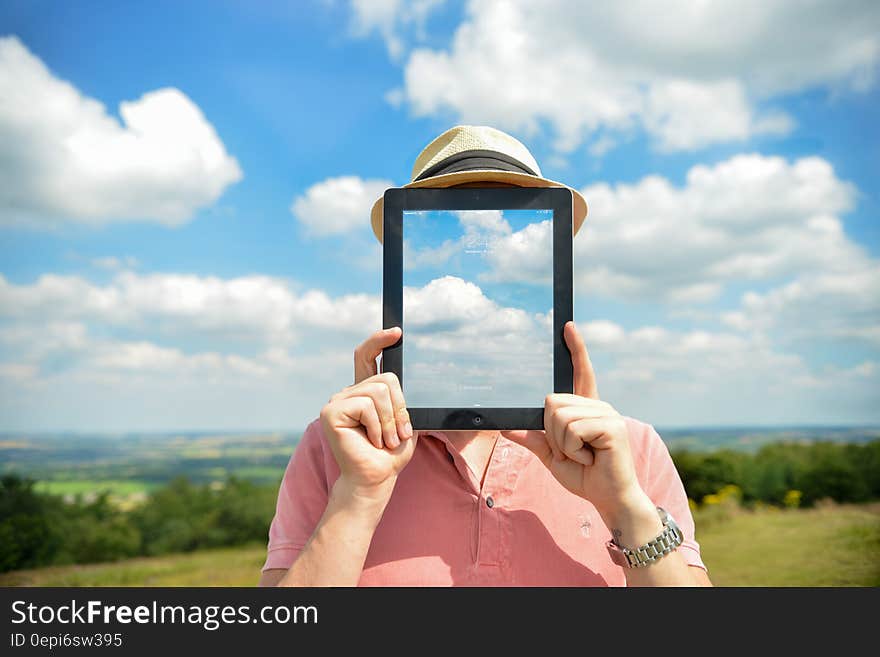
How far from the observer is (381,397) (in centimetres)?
220

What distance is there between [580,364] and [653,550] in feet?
2.26

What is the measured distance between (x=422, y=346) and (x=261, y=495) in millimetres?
21098

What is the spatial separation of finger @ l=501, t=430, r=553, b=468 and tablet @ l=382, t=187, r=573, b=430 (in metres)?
0.08

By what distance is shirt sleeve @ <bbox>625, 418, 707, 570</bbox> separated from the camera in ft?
8.46

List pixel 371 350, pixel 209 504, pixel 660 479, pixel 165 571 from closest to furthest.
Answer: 1. pixel 371 350
2. pixel 660 479
3. pixel 165 571
4. pixel 209 504

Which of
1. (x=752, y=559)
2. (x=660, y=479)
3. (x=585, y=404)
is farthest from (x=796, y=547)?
(x=585, y=404)

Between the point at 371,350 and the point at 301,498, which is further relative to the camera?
the point at 301,498

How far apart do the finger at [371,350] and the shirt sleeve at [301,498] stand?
308mm

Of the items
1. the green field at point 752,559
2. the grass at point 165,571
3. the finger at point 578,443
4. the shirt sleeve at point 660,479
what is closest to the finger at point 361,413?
the finger at point 578,443

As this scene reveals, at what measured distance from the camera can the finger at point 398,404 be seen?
2225 millimetres

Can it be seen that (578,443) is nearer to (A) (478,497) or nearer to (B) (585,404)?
(B) (585,404)

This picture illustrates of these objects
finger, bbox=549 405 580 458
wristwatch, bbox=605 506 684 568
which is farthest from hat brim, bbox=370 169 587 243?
wristwatch, bbox=605 506 684 568
